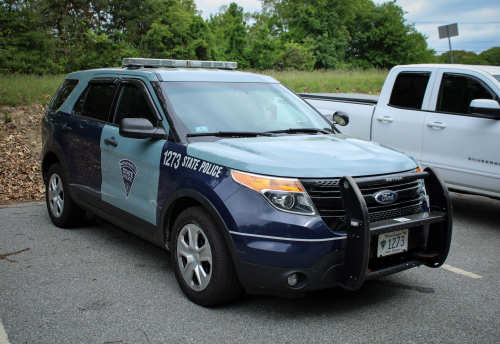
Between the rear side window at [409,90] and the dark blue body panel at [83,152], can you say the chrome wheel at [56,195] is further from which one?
the rear side window at [409,90]

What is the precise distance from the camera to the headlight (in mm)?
3074

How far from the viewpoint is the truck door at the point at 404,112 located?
248 inches

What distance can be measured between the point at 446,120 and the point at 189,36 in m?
35.8

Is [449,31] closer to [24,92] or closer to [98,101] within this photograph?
[98,101]

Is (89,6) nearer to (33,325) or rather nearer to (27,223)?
(27,223)

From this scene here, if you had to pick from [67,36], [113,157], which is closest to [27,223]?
[113,157]

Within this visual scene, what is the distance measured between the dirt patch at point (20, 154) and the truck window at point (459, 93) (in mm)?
6144

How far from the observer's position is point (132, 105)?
4.43 m

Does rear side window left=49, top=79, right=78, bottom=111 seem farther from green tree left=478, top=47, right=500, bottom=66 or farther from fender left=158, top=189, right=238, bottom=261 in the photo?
green tree left=478, top=47, right=500, bottom=66

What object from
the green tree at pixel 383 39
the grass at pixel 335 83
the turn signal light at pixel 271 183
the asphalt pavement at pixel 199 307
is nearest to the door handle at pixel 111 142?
the asphalt pavement at pixel 199 307

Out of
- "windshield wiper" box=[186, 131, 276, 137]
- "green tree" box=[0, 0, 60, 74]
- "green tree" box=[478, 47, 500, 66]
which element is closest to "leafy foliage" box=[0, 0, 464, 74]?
"green tree" box=[0, 0, 60, 74]

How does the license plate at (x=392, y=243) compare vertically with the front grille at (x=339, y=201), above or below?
below

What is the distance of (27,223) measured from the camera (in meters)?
5.85

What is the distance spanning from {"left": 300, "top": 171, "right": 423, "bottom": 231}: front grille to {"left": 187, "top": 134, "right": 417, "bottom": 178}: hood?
0.23 ft
